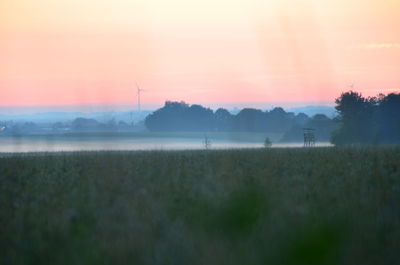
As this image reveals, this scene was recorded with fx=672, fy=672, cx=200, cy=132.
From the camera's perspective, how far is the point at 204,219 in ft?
30.0

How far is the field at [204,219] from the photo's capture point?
7.63 metres

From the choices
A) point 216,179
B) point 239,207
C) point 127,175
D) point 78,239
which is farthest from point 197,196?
point 127,175

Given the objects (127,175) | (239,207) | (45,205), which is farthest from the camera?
(127,175)

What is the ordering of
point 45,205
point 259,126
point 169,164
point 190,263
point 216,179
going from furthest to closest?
point 259,126 < point 169,164 < point 216,179 < point 45,205 < point 190,263

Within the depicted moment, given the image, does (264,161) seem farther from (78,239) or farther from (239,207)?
(78,239)

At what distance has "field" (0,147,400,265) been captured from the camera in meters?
7.63

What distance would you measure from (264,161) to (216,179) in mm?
5331

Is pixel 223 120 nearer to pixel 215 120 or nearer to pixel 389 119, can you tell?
pixel 215 120

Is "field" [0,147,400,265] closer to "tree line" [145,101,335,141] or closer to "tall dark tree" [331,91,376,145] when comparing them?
"tall dark tree" [331,91,376,145]

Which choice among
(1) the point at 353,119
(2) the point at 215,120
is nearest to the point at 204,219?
(1) the point at 353,119

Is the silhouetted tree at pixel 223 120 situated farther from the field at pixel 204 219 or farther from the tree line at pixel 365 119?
the field at pixel 204 219

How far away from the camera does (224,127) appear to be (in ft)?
335

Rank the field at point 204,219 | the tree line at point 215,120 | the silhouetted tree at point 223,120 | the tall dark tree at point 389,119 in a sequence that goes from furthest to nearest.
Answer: the silhouetted tree at point 223,120 → the tree line at point 215,120 → the tall dark tree at point 389,119 → the field at point 204,219

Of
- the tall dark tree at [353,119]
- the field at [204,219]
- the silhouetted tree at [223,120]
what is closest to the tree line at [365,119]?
the tall dark tree at [353,119]
